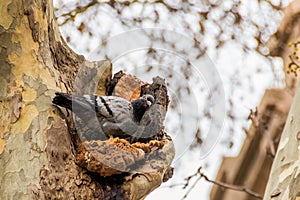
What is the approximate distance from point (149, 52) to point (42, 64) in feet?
2.43

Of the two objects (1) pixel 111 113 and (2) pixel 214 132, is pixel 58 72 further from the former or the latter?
(2) pixel 214 132

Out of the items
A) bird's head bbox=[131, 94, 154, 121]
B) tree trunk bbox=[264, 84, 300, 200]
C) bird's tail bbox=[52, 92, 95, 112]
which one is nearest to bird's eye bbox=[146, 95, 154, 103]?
bird's head bbox=[131, 94, 154, 121]

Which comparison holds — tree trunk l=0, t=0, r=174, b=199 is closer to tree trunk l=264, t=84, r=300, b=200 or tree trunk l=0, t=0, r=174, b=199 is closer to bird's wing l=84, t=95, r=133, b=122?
bird's wing l=84, t=95, r=133, b=122

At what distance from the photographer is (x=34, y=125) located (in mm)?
1163

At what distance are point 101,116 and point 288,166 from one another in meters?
0.43

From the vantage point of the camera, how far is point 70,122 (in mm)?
1274

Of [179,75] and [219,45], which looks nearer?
[179,75]

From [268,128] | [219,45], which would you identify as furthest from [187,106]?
[268,128]

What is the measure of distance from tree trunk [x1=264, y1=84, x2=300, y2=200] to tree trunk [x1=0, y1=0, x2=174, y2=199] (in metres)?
0.27

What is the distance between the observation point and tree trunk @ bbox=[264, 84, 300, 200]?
1.07 metres

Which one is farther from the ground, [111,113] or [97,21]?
[97,21]

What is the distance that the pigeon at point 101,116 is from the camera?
4.14ft

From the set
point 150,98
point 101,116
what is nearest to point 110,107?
point 101,116

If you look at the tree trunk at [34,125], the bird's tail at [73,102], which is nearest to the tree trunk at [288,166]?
the tree trunk at [34,125]
